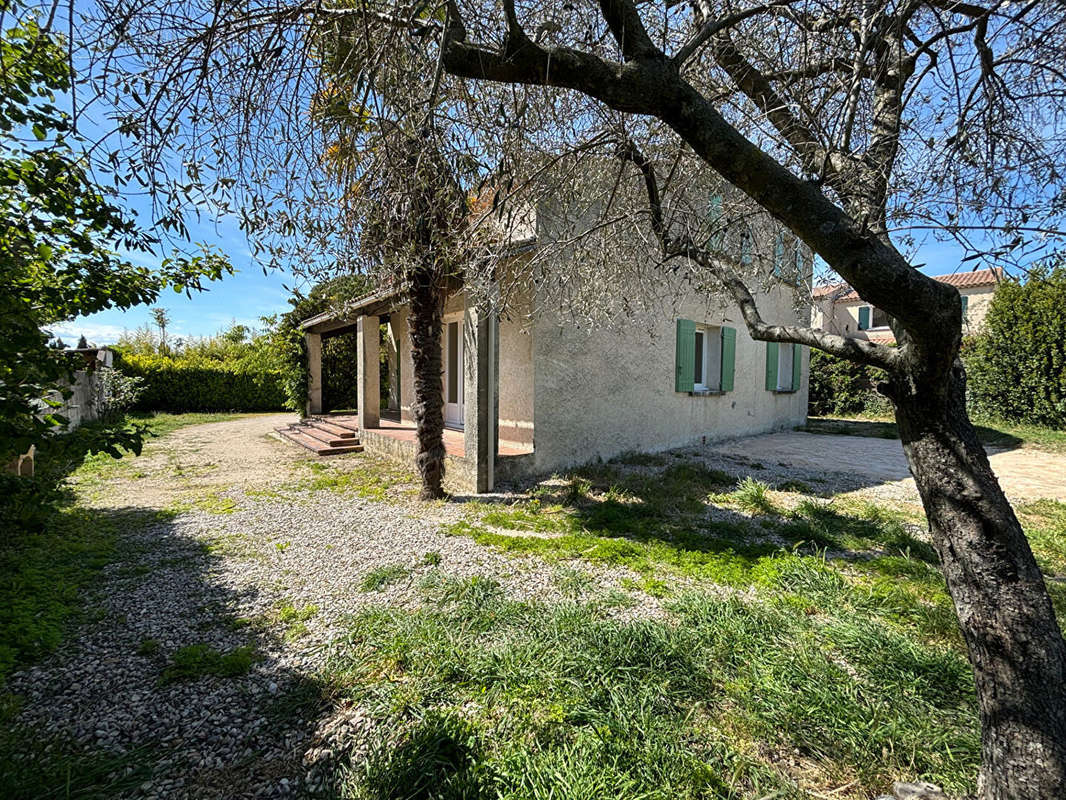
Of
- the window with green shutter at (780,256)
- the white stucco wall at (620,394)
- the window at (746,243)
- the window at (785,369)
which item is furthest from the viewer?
the window at (785,369)

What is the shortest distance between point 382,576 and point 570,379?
4.40 m

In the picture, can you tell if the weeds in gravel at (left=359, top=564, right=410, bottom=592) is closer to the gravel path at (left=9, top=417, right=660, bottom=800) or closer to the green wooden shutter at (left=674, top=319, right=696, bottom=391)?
the gravel path at (left=9, top=417, right=660, bottom=800)

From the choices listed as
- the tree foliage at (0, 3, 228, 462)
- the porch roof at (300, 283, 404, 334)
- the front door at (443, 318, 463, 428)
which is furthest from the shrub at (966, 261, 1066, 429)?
the tree foliage at (0, 3, 228, 462)

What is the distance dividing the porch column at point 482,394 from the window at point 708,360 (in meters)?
5.90

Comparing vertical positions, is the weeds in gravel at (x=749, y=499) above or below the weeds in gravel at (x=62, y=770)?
above

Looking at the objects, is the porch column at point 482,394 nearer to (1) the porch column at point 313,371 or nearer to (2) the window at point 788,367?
(1) the porch column at point 313,371

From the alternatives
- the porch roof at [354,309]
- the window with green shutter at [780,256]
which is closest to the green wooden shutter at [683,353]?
the window with green shutter at [780,256]

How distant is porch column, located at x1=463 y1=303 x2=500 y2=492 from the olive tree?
250 cm

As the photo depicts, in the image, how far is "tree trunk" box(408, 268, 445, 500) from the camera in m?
5.98

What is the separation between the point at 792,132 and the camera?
2.98 meters

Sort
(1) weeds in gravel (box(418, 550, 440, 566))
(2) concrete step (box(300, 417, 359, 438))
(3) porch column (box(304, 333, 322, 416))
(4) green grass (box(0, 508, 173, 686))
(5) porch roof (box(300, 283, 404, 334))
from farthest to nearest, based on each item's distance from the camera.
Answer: (3) porch column (box(304, 333, 322, 416)) < (2) concrete step (box(300, 417, 359, 438)) < (5) porch roof (box(300, 283, 404, 334)) < (1) weeds in gravel (box(418, 550, 440, 566)) < (4) green grass (box(0, 508, 173, 686))

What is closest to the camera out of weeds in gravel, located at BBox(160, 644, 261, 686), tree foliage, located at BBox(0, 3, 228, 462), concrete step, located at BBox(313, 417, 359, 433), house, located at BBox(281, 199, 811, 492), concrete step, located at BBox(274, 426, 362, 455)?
tree foliage, located at BBox(0, 3, 228, 462)

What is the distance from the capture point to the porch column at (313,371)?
45.5 ft

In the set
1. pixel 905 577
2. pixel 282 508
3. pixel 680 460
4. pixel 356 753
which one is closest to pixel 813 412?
pixel 680 460
